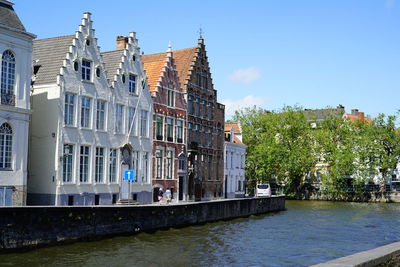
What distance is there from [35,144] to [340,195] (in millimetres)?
53389

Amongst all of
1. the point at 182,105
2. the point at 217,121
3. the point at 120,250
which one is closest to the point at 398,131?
the point at 217,121

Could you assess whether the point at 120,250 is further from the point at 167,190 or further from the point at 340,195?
the point at 340,195

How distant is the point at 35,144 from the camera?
35625 millimetres

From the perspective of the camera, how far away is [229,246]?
28.1 meters

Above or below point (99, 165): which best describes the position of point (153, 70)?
above

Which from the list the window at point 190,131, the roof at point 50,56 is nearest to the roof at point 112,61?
the roof at point 50,56

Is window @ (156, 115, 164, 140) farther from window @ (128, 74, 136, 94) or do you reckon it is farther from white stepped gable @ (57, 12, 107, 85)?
white stepped gable @ (57, 12, 107, 85)

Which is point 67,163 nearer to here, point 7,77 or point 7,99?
point 7,99

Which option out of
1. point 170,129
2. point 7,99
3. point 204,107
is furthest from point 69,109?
point 204,107

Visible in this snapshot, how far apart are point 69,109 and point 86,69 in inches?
133

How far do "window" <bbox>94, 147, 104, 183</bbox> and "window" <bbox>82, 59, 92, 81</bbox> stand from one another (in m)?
4.96

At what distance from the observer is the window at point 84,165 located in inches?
1454

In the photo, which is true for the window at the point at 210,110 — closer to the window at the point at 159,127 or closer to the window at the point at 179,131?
the window at the point at 179,131

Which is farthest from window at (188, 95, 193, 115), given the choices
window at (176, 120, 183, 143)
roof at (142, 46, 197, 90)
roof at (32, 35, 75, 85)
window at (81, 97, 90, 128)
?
roof at (32, 35, 75, 85)
